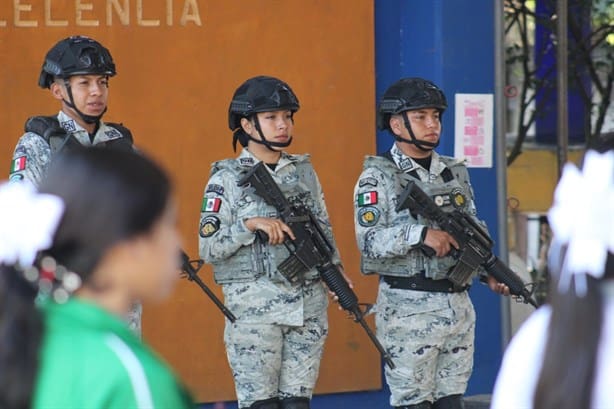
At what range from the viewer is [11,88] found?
20.4ft

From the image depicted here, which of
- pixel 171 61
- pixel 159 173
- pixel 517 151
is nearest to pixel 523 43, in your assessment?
pixel 517 151

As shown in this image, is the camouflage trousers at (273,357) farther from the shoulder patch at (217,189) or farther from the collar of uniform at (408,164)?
the collar of uniform at (408,164)

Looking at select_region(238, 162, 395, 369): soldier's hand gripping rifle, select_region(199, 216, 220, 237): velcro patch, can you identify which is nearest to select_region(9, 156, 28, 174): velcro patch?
select_region(199, 216, 220, 237): velcro patch

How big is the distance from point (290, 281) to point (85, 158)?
10.9ft

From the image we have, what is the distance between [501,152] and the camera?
693 cm

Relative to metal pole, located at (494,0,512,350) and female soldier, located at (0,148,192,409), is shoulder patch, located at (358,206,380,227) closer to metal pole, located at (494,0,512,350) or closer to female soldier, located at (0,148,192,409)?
metal pole, located at (494,0,512,350)

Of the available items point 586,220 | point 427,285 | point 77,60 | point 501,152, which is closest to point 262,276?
point 427,285

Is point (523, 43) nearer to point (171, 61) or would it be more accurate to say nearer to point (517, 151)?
point (517, 151)

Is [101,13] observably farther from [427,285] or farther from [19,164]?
[427,285]

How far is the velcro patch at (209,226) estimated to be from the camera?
17.7 ft

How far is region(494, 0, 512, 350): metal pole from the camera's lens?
6.87 meters

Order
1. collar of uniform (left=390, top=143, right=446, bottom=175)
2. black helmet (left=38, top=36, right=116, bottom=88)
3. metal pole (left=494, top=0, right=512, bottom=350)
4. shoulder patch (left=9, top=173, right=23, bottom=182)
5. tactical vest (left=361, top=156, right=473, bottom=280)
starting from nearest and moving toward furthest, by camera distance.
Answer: shoulder patch (left=9, top=173, right=23, bottom=182)
black helmet (left=38, top=36, right=116, bottom=88)
tactical vest (left=361, top=156, right=473, bottom=280)
collar of uniform (left=390, top=143, right=446, bottom=175)
metal pole (left=494, top=0, right=512, bottom=350)

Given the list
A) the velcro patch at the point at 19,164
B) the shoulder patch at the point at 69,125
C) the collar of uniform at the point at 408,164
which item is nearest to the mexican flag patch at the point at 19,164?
the velcro patch at the point at 19,164

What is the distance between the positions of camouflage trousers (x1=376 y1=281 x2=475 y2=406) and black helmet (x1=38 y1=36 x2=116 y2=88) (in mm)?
1636
